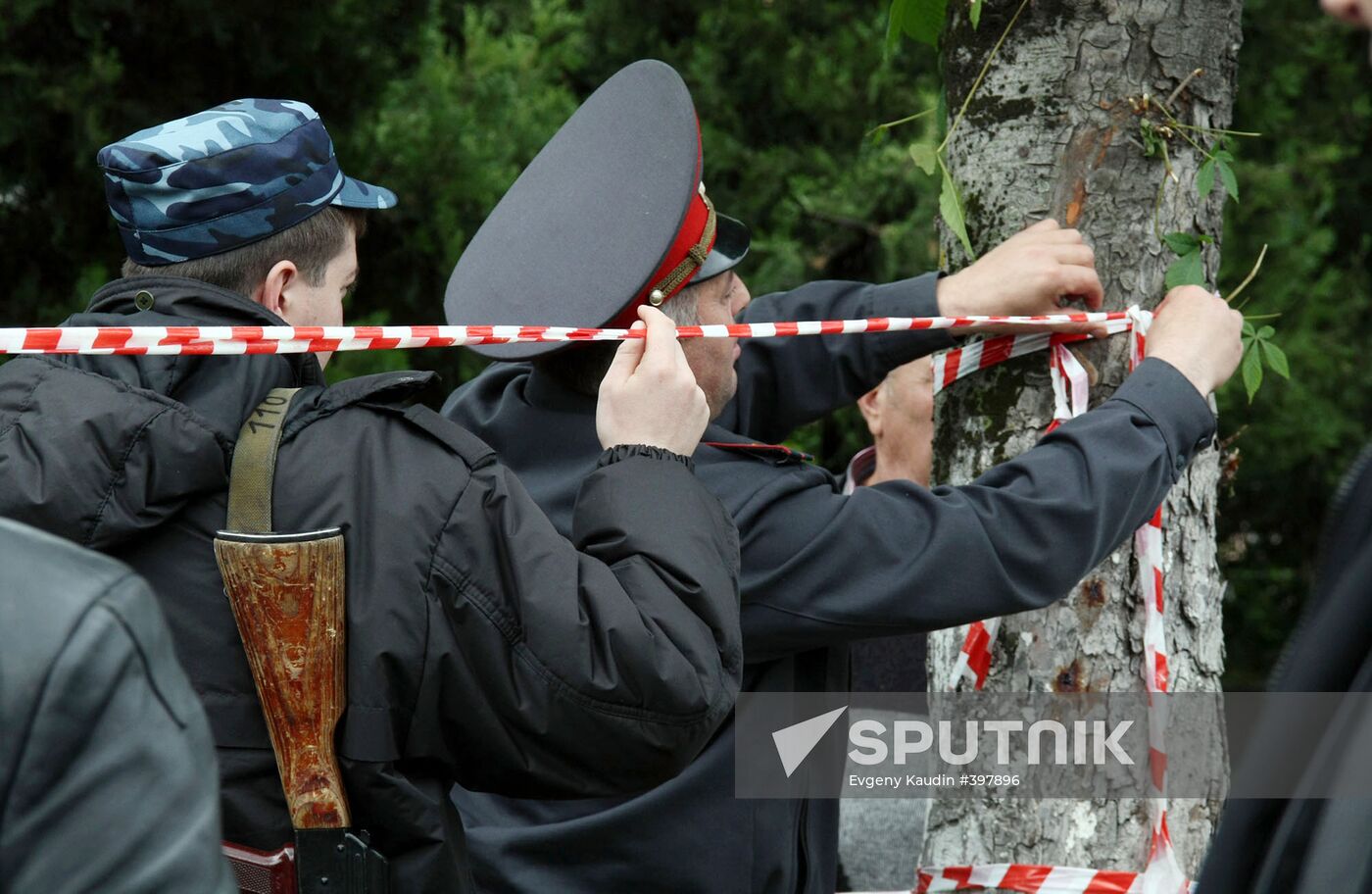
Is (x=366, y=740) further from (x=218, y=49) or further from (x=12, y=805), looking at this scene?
(x=218, y=49)

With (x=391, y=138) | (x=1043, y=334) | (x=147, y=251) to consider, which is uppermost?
(x=147, y=251)

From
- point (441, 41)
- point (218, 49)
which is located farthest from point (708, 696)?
point (441, 41)

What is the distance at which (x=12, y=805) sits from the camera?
36.0 inches

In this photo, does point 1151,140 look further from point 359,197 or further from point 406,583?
point 406,583

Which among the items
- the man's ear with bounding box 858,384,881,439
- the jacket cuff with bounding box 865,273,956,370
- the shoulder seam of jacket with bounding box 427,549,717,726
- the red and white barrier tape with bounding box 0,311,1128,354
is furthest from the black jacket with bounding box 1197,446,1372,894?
the man's ear with bounding box 858,384,881,439

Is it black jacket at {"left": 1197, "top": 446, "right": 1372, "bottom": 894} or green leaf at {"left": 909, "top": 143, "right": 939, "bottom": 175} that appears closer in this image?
black jacket at {"left": 1197, "top": 446, "right": 1372, "bottom": 894}

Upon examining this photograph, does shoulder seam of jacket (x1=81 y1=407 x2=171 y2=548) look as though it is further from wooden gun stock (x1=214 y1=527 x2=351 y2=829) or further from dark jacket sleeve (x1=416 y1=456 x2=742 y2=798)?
dark jacket sleeve (x1=416 y1=456 x2=742 y2=798)

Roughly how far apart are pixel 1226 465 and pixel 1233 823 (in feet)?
5.65

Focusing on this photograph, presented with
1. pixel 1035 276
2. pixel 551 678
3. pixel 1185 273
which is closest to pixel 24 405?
pixel 551 678

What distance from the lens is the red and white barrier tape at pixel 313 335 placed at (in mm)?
1695

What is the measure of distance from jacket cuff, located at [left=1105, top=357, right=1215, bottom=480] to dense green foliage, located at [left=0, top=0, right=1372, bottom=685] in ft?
12.2

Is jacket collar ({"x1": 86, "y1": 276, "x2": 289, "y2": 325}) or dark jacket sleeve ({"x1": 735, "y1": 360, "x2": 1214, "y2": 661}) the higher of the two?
jacket collar ({"x1": 86, "y1": 276, "x2": 289, "y2": 325})

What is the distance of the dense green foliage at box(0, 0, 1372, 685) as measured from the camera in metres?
5.55

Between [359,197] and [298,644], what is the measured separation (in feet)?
2.23
